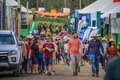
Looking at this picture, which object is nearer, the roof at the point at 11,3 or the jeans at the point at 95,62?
the jeans at the point at 95,62

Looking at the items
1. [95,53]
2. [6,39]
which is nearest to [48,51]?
[6,39]

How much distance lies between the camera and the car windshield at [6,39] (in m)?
18.9

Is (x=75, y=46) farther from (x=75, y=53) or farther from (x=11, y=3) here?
(x=11, y=3)

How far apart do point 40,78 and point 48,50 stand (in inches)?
81.2

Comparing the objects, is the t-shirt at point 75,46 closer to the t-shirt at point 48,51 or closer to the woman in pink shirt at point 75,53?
the woman in pink shirt at point 75,53

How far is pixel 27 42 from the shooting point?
22188mm

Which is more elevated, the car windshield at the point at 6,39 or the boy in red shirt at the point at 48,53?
the car windshield at the point at 6,39

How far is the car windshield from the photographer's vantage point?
18875 mm

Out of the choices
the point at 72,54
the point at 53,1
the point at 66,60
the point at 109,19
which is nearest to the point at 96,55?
the point at 72,54

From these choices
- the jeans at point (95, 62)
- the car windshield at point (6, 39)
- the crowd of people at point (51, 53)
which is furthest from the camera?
the crowd of people at point (51, 53)

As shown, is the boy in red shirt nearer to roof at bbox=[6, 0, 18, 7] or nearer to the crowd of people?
the crowd of people

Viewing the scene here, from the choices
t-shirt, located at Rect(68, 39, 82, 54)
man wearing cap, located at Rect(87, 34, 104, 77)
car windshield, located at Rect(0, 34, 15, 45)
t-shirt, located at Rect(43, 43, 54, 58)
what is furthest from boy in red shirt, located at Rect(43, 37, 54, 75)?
man wearing cap, located at Rect(87, 34, 104, 77)

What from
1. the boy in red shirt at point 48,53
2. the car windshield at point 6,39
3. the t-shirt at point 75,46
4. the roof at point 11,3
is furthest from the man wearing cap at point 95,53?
the roof at point 11,3

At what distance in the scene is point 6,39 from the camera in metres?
19.0
